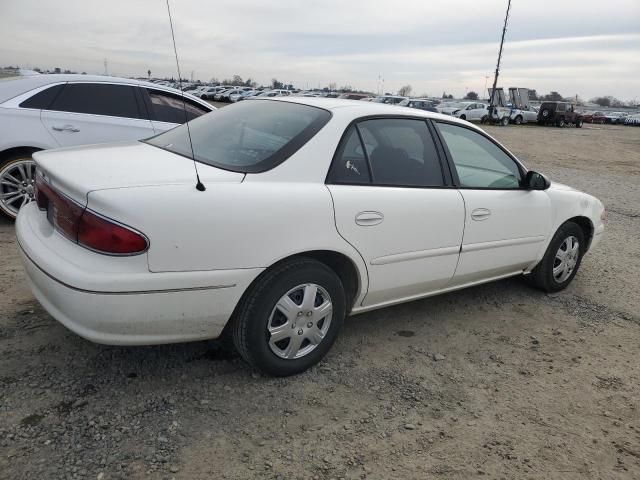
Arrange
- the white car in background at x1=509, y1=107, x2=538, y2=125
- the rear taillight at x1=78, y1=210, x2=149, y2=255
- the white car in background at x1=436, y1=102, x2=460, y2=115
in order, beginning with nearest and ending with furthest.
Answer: the rear taillight at x1=78, y1=210, x2=149, y2=255 → the white car in background at x1=436, y1=102, x2=460, y2=115 → the white car in background at x1=509, y1=107, x2=538, y2=125

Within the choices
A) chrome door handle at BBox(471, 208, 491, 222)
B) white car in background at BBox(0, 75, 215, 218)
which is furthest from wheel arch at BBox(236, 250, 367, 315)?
white car in background at BBox(0, 75, 215, 218)

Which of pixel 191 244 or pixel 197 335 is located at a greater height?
A: pixel 191 244

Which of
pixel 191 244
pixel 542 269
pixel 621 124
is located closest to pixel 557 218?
pixel 542 269

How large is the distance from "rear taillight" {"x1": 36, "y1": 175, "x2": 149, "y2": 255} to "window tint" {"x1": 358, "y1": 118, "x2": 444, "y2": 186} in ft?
4.75

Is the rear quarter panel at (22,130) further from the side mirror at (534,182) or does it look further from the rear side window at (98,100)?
the side mirror at (534,182)

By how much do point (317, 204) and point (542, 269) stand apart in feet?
8.39

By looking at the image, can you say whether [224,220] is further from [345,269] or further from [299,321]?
[345,269]

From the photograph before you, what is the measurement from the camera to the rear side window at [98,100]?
18.4 ft

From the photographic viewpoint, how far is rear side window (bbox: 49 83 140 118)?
18.4ft

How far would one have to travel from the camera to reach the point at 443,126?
374 cm

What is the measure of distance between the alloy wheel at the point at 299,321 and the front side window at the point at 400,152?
2.57ft

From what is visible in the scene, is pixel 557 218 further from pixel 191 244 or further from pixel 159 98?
pixel 159 98

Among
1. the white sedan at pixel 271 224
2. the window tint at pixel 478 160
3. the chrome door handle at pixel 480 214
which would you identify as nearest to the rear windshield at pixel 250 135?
the white sedan at pixel 271 224

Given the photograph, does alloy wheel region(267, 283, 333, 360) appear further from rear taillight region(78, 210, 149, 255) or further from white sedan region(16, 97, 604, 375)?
rear taillight region(78, 210, 149, 255)
